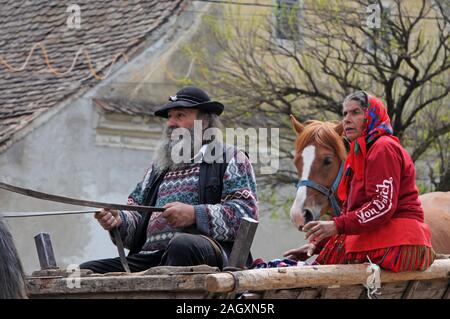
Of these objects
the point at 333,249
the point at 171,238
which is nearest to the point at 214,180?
the point at 171,238

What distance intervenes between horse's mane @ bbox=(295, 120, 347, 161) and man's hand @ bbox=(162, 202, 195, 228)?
1359mm

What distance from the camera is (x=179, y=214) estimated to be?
490cm

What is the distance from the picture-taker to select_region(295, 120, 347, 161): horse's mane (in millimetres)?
6023

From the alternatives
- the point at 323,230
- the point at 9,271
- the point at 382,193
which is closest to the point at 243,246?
the point at 323,230

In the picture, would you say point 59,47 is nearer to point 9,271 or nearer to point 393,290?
point 393,290

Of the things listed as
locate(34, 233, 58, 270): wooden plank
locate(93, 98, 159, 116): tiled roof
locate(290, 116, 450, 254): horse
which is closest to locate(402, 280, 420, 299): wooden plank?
locate(290, 116, 450, 254): horse

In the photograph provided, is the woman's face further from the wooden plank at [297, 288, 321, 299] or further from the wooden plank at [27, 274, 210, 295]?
the wooden plank at [27, 274, 210, 295]

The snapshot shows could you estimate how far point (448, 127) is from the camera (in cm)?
1177

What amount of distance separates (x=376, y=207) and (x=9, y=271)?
1.96 m

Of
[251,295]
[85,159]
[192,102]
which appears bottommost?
[85,159]

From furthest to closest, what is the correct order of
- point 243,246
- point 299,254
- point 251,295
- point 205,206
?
point 299,254 < point 205,206 < point 243,246 < point 251,295

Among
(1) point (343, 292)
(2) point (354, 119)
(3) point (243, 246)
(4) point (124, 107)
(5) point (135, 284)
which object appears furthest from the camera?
(4) point (124, 107)
